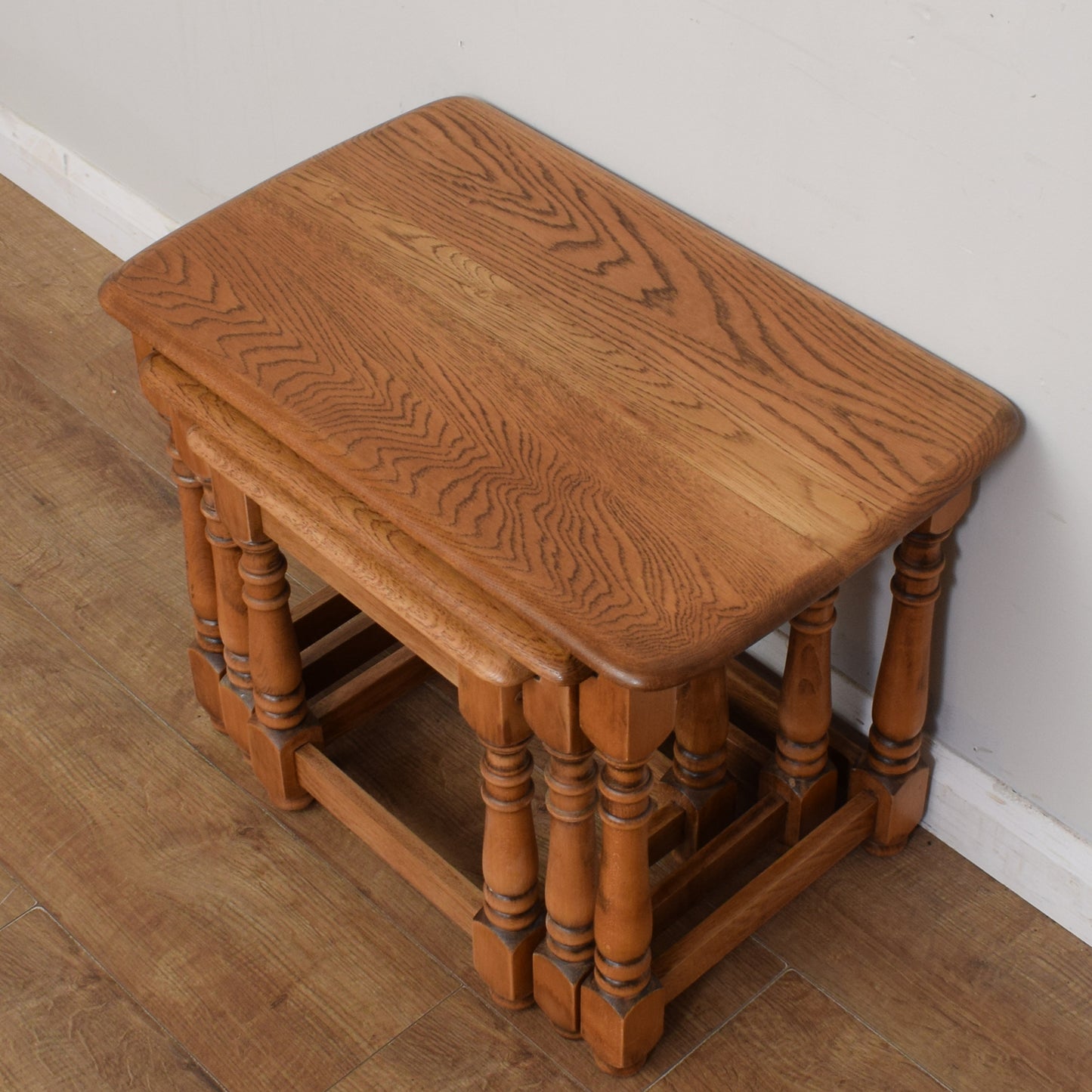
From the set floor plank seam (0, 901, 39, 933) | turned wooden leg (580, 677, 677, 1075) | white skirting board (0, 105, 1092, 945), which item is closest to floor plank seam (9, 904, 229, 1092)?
floor plank seam (0, 901, 39, 933)

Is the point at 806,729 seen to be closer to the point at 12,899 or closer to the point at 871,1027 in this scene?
the point at 871,1027

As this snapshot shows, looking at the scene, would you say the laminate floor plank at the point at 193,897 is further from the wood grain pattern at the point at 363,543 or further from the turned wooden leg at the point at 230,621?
the wood grain pattern at the point at 363,543

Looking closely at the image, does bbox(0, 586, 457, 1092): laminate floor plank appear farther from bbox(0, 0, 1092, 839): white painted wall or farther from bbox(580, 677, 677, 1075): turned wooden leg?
bbox(0, 0, 1092, 839): white painted wall

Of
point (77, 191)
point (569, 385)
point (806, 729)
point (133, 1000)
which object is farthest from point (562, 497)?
point (77, 191)

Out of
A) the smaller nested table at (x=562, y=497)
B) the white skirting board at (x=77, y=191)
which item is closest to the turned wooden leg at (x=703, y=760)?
the smaller nested table at (x=562, y=497)

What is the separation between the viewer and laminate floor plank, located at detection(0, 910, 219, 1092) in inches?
56.3

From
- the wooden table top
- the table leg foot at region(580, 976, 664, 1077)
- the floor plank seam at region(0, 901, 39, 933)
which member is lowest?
the floor plank seam at region(0, 901, 39, 933)

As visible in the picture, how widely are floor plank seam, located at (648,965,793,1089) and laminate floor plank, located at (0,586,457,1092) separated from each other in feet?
0.73

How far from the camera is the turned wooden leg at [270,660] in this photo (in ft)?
4.68

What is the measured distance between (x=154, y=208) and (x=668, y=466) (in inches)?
52.4

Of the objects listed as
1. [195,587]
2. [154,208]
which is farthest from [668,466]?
[154,208]

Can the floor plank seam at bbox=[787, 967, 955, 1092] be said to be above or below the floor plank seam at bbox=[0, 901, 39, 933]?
below

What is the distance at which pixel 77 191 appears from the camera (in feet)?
7.96

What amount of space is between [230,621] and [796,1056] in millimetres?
679
